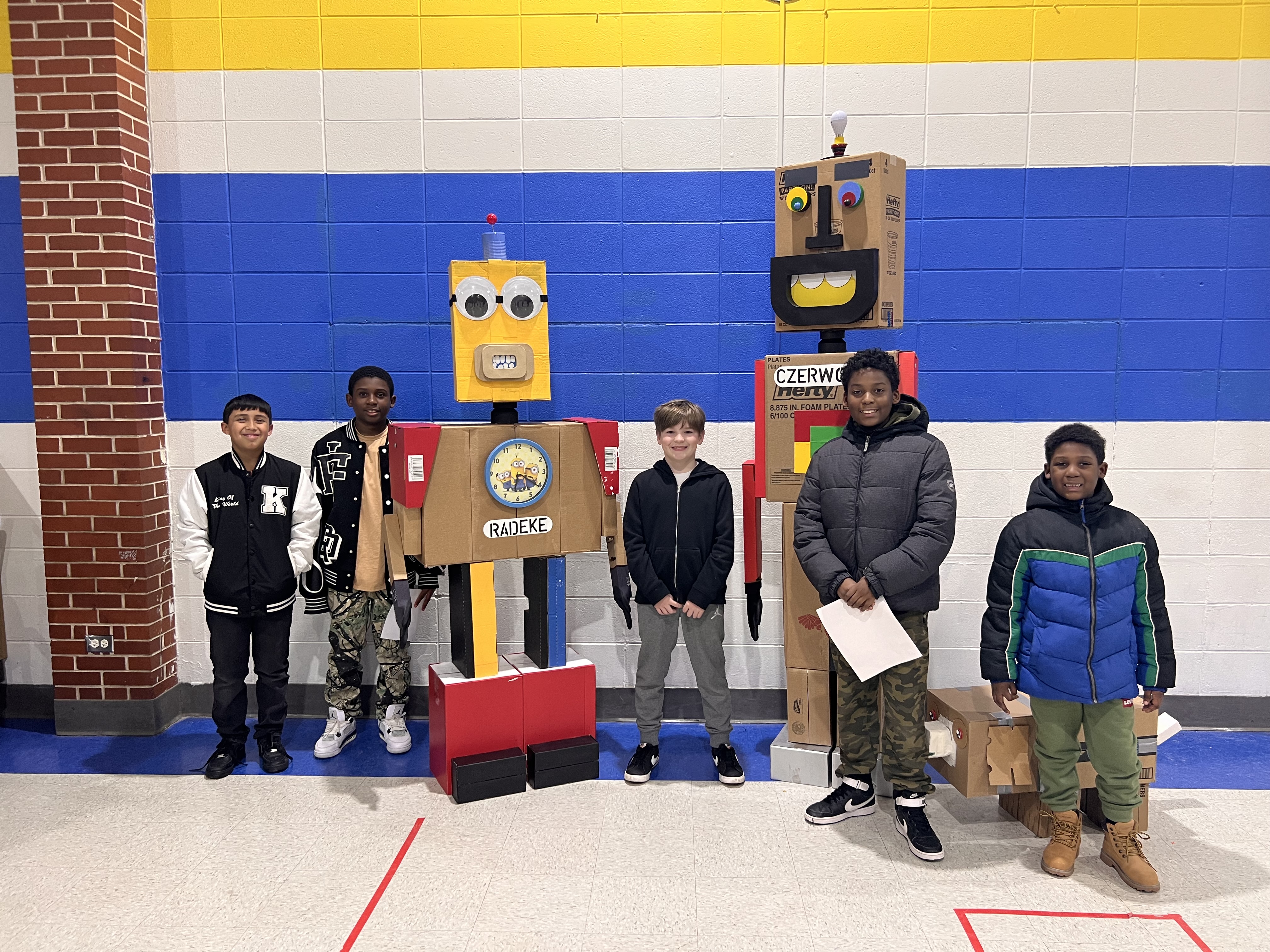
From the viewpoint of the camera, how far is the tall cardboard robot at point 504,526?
304cm

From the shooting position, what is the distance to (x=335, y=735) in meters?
3.47

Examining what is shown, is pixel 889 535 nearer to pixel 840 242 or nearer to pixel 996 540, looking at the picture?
pixel 840 242

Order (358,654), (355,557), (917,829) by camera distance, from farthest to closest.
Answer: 1. (358,654)
2. (355,557)
3. (917,829)

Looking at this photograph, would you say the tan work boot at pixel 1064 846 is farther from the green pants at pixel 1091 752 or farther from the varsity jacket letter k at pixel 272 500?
the varsity jacket letter k at pixel 272 500

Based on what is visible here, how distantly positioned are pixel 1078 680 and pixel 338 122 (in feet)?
11.2

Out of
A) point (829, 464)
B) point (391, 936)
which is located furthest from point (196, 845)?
point (829, 464)

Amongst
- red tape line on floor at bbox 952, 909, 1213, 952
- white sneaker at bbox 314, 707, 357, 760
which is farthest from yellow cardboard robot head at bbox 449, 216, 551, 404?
red tape line on floor at bbox 952, 909, 1213, 952

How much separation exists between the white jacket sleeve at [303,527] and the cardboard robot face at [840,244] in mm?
1848

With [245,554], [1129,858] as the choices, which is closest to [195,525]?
[245,554]

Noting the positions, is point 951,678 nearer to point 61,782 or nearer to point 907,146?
point 907,146

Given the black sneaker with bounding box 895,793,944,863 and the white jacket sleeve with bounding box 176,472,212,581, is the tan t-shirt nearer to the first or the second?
the white jacket sleeve with bounding box 176,472,212,581

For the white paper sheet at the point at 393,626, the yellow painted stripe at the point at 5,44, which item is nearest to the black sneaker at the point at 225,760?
the white paper sheet at the point at 393,626

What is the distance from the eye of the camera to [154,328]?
12.3 feet

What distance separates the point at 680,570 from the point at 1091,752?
4.60ft
